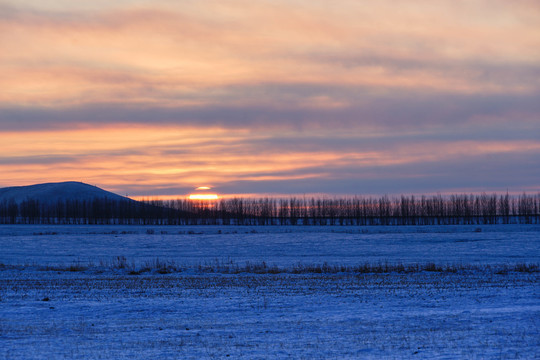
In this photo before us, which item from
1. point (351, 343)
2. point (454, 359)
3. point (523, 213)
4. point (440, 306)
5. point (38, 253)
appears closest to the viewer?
point (454, 359)

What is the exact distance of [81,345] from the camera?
11.5 metres

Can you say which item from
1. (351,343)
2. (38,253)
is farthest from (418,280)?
(38,253)

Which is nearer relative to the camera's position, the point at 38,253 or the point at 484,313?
the point at 484,313

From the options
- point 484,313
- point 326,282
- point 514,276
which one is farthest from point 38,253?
point 484,313

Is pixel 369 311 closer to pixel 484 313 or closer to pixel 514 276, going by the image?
pixel 484 313

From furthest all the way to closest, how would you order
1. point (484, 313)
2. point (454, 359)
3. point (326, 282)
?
point (326, 282) → point (484, 313) → point (454, 359)

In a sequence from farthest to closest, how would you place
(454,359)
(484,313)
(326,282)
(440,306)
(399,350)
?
(326,282) → (440,306) → (484,313) → (399,350) → (454,359)

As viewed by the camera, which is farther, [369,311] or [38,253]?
[38,253]

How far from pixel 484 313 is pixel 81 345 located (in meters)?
9.81

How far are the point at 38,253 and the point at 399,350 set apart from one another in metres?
42.2

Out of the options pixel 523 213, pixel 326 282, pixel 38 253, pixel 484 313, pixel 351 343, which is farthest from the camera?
pixel 523 213

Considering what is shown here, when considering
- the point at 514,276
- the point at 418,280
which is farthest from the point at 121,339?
the point at 514,276

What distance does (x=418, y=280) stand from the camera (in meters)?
23.1

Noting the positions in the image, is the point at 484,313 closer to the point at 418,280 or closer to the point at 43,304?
the point at 418,280
